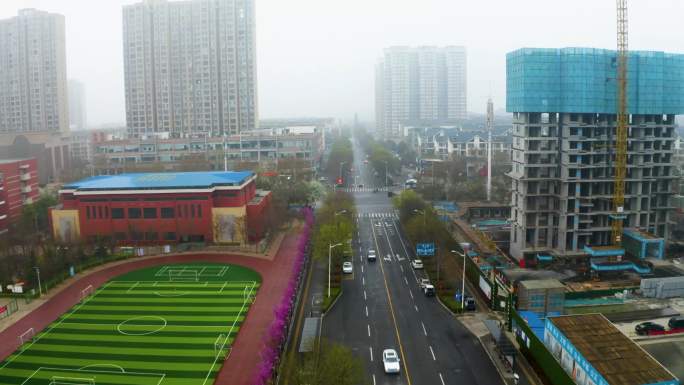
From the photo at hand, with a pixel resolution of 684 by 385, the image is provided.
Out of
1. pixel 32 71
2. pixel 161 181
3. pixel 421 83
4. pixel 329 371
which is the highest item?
pixel 421 83

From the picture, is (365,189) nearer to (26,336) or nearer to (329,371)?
(26,336)

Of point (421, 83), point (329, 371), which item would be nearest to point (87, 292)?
point (329, 371)

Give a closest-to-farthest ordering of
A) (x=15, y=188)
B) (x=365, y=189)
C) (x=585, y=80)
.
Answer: (x=585, y=80), (x=15, y=188), (x=365, y=189)

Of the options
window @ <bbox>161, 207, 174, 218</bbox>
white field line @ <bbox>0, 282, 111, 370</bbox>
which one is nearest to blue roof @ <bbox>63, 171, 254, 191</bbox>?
window @ <bbox>161, 207, 174, 218</bbox>

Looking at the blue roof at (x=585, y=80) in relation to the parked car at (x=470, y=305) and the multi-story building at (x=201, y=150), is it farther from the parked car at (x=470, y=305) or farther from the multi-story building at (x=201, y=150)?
the multi-story building at (x=201, y=150)

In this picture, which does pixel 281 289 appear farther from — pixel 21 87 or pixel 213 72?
pixel 21 87

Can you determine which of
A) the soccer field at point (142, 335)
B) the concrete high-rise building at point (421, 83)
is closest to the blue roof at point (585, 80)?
the soccer field at point (142, 335)
